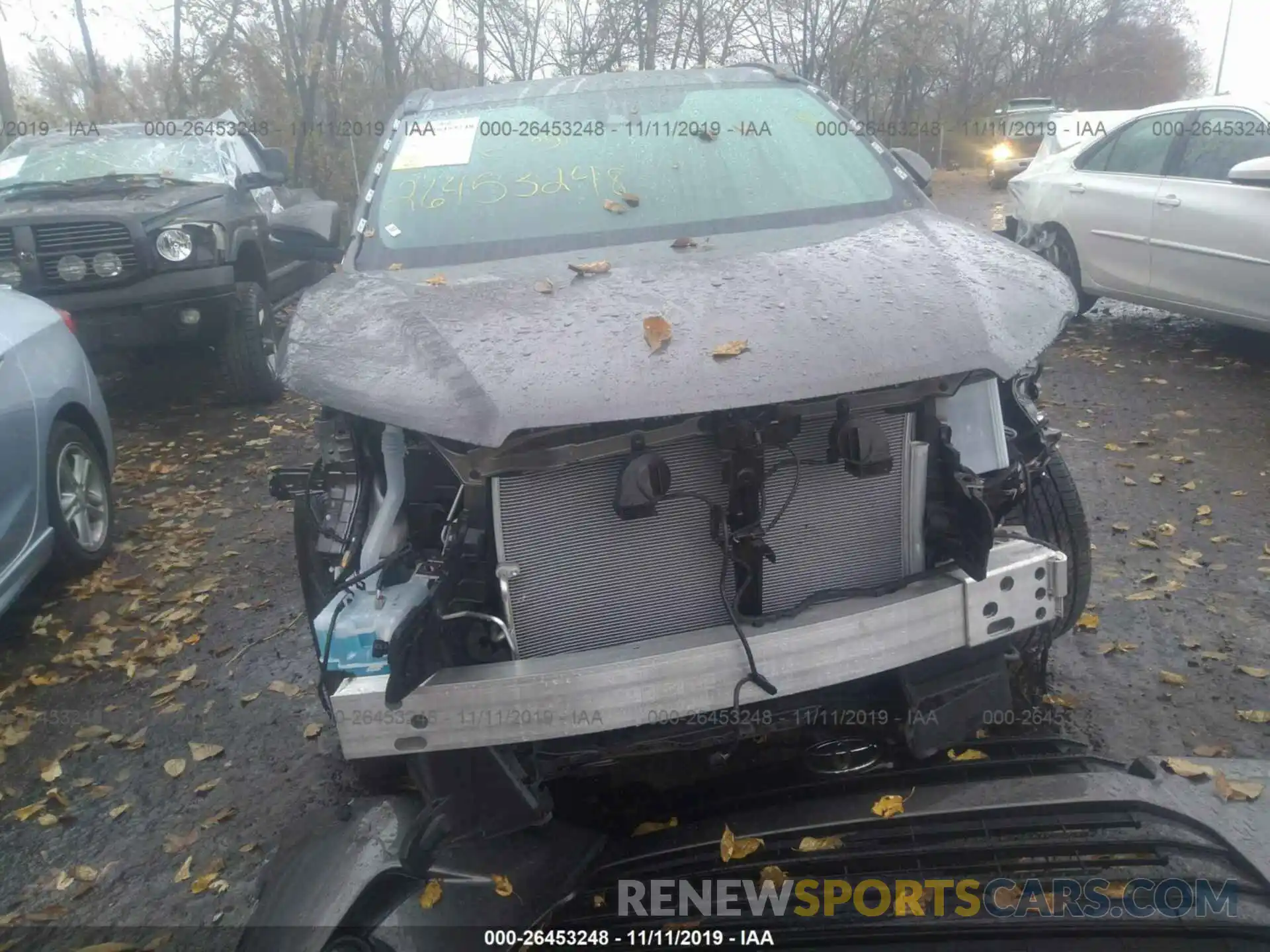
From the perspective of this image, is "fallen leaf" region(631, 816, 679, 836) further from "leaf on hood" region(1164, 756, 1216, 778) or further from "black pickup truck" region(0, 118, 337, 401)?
"black pickup truck" region(0, 118, 337, 401)

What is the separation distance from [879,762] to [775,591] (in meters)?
0.68

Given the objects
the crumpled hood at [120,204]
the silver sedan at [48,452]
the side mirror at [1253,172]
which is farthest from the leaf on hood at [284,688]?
the side mirror at [1253,172]

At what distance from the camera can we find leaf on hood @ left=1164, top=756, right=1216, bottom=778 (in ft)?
7.74

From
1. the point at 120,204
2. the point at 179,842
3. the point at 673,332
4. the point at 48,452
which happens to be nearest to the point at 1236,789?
the point at 673,332

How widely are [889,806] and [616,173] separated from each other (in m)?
2.27

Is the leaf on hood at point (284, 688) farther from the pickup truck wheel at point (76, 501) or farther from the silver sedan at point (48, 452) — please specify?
the pickup truck wheel at point (76, 501)

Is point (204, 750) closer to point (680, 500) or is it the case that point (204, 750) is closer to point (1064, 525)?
point (680, 500)

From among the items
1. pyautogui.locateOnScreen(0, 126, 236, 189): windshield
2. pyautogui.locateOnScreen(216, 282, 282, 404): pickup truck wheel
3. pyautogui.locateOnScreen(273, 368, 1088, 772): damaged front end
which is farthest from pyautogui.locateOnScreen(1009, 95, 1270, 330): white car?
pyautogui.locateOnScreen(0, 126, 236, 189): windshield

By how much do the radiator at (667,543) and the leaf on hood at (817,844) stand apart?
0.54 metres

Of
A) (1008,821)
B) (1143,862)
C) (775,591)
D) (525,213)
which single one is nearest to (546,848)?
(775,591)

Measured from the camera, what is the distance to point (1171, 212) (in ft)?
20.3

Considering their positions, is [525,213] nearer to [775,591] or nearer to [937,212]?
[937,212]

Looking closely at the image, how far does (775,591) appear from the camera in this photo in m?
2.28

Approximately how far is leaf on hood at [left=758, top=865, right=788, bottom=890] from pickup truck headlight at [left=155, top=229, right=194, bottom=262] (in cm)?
559
